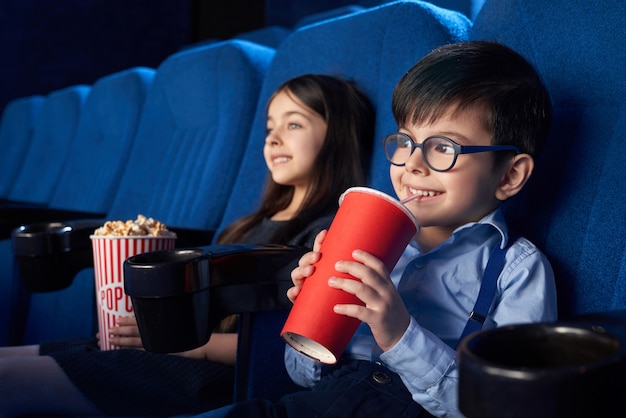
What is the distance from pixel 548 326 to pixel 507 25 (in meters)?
0.67

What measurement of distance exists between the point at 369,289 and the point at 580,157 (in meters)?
0.39

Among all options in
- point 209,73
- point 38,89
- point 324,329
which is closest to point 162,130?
point 209,73

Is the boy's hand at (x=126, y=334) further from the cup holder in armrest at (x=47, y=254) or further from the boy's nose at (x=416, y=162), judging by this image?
the boy's nose at (x=416, y=162)

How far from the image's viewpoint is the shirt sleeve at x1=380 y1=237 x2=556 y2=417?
718 millimetres

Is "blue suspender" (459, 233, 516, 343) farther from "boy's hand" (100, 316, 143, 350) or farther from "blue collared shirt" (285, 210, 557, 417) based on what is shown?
"boy's hand" (100, 316, 143, 350)

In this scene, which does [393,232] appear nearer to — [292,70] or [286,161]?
[286,161]

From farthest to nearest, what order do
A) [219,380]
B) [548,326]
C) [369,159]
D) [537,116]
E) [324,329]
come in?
[369,159] < [219,380] < [537,116] < [324,329] < [548,326]

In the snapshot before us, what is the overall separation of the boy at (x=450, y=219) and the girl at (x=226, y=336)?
0.17 meters

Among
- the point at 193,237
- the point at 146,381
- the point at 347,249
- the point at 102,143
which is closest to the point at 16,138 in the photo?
the point at 102,143

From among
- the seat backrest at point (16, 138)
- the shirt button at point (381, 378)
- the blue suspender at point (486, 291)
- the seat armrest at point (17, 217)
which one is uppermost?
the blue suspender at point (486, 291)

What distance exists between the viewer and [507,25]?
3.27ft

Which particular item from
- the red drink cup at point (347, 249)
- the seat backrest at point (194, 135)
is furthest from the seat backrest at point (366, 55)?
the red drink cup at point (347, 249)

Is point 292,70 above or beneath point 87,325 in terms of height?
above

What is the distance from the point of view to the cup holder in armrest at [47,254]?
1.12 meters
